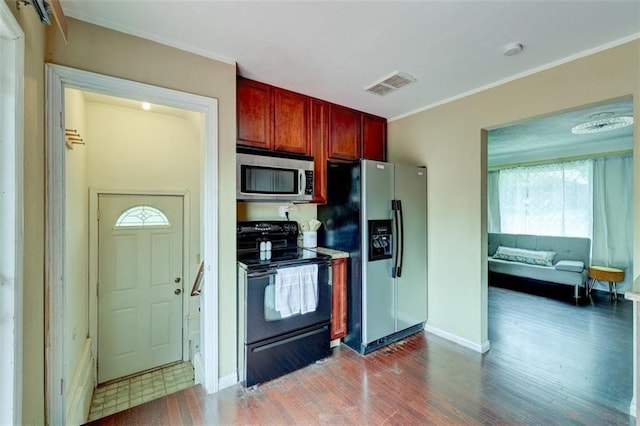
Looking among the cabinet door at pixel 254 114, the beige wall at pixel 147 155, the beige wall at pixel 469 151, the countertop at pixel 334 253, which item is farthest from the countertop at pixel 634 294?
the beige wall at pixel 147 155

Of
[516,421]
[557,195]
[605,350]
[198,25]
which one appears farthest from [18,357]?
[557,195]

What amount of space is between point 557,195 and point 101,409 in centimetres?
758

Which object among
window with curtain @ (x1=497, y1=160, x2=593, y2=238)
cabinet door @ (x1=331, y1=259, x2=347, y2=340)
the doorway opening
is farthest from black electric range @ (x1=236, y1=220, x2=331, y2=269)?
window with curtain @ (x1=497, y1=160, x2=593, y2=238)

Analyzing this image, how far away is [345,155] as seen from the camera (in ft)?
11.1

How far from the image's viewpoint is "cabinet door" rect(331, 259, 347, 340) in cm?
291

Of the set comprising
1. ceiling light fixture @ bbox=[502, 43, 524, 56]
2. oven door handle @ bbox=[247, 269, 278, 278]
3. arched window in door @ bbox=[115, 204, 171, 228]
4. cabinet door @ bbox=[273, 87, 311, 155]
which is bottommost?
oven door handle @ bbox=[247, 269, 278, 278]

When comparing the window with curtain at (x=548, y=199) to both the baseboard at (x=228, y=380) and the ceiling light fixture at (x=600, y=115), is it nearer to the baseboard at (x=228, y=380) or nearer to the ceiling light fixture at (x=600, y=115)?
the ceiling light fixture at (x=600, y=115)

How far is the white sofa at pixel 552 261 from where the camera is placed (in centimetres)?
476

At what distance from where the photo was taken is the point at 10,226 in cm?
120

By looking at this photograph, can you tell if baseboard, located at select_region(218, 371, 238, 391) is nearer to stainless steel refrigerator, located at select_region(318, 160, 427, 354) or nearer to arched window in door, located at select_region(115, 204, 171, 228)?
stainless steel refrigerator, located at select_region(318, 160, 427, 354)

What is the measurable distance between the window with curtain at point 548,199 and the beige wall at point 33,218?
726 centimetres

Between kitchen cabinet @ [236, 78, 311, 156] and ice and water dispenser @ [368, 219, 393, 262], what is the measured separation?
1.05m

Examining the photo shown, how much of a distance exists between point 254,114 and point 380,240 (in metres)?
1.77

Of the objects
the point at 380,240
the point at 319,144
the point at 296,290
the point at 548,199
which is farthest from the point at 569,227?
the point at 296,290
